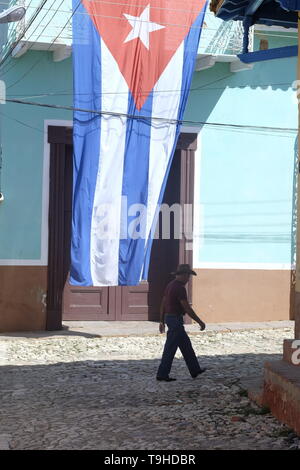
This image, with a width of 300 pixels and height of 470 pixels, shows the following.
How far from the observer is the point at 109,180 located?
44.7 ft

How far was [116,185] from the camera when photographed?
13.6m

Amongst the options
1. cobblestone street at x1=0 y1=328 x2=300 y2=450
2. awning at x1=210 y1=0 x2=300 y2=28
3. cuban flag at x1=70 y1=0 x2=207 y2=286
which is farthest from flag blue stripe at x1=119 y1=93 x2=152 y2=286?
awning at x1=210 y1=0 x2=300 y2=28

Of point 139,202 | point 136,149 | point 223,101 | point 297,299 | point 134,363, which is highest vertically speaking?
point 223,101

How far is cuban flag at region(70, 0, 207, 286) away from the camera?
534 inches

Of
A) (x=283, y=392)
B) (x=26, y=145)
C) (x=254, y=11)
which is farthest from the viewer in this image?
(x=26, y=145)

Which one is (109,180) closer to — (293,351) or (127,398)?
(127,398)

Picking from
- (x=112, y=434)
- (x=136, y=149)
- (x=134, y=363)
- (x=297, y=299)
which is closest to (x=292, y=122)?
(x=136, y=149)

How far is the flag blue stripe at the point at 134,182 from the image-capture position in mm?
13688

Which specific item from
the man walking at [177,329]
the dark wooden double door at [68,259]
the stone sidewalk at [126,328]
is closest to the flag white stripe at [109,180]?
the stone sidewalk at [126,328]

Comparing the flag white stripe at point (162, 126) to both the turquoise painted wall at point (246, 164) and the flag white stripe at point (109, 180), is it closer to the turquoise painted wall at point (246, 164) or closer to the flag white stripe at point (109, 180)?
the flag white stripe at point (109, 180)

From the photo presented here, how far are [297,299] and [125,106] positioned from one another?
655 cm

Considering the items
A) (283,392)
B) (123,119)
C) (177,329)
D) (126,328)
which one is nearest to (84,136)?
(123,119)

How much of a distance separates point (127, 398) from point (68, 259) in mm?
6841
